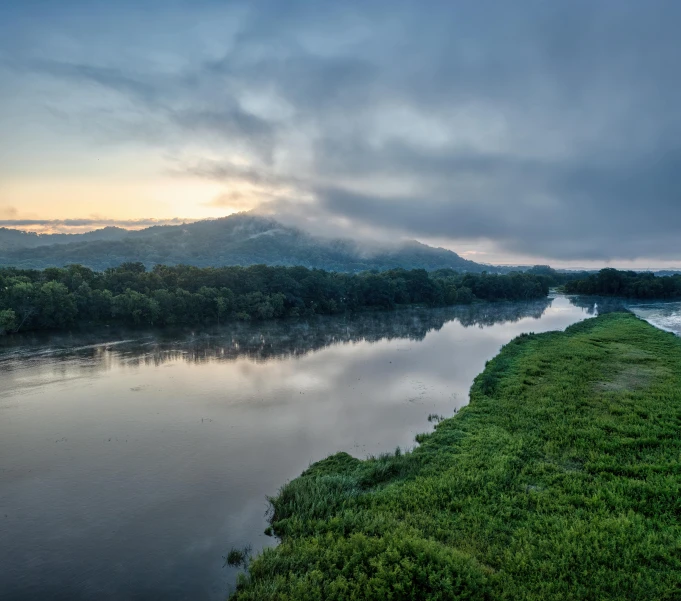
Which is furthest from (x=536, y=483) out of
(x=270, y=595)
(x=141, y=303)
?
(x=141, y=303)

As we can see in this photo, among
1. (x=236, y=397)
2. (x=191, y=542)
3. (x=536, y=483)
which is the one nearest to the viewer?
(x=191, y=542)

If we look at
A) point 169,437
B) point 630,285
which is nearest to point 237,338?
point 169,437

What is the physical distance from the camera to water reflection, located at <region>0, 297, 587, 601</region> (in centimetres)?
1277

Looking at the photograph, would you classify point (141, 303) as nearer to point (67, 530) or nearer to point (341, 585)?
point (67, 530)

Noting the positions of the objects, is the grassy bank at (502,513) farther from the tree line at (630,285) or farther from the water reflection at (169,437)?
the tree line at (630,285)

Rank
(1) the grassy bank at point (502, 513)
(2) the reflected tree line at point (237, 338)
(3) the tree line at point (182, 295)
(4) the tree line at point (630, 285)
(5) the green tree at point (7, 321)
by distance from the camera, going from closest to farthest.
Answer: (1) the grassy bank at point (502, 513) → (2) the reflected tree line at point (237, 338) → (5) the green tree at point (7, 321) → (3) the tree line at point (182, 295) → (4) the tree line at point (630, 285)

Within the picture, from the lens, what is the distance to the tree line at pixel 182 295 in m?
52.9

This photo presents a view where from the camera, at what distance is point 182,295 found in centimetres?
6394

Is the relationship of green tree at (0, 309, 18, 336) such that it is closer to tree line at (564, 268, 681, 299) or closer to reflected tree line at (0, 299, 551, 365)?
reflected tree line at (0, 299, 551, 365)

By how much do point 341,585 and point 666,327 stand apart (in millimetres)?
72919

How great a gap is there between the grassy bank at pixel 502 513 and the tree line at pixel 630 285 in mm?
131016

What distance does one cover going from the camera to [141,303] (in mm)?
58312

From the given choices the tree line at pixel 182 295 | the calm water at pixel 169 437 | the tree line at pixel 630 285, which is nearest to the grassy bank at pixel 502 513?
the calm water at pixel 169 437

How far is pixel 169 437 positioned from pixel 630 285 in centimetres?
15332
